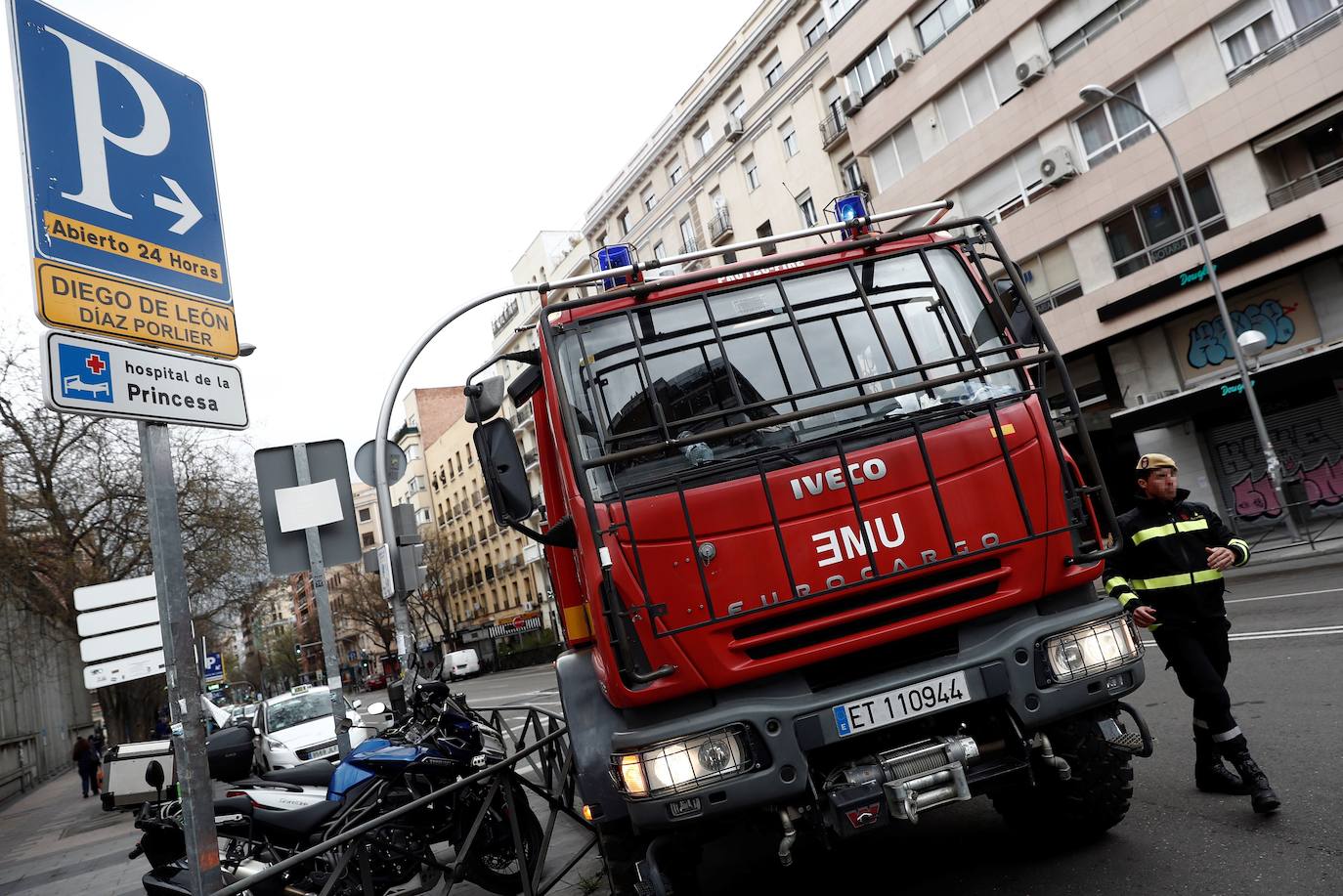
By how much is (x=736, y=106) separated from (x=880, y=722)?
118 feet

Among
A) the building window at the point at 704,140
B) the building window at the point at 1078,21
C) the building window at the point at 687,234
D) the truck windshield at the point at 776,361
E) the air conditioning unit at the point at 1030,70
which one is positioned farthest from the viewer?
the building window at the point at 687,234

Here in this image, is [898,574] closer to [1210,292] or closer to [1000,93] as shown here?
[1210,292]

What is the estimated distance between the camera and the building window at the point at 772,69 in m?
33.6

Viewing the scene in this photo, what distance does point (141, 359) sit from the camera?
3.36m

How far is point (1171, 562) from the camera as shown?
4953 mm

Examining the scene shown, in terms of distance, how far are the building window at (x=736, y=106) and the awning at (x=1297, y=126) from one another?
65.6 feet

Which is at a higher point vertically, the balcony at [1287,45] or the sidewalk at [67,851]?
the balcony at [1287,45]

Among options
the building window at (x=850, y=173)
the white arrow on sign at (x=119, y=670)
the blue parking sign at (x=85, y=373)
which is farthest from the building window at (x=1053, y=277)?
the blue parking sign at (x=85, y=373)

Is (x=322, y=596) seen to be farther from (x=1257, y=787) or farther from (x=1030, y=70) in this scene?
(x=1030, y=70)

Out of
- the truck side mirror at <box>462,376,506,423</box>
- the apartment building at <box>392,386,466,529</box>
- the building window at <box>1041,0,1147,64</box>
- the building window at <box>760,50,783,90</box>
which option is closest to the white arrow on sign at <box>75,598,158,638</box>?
the truck side mirror at <box>462,376,506,423</box>

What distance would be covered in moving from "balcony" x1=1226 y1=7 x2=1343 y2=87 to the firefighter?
18.1m

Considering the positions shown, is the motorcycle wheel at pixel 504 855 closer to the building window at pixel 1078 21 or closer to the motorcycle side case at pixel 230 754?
the motorcycle side case at pixel 230 754

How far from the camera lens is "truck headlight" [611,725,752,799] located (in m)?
3.59

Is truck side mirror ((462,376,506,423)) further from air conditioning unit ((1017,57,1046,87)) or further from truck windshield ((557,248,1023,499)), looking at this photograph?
air conditioning unit ((1017,57,1046,87))
